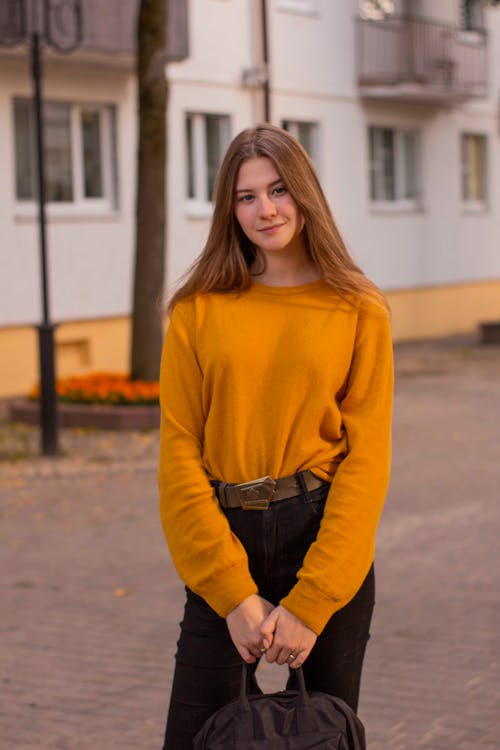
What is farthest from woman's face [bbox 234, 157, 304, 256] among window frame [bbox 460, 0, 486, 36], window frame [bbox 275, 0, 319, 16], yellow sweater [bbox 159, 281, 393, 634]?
window frame [bbox 460, 0, 486, 36]

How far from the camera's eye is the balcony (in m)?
25.2

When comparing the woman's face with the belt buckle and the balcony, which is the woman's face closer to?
the belt buckle

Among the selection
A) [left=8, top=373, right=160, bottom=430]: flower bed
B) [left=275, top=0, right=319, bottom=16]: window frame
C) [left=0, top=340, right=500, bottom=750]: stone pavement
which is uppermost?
[left=275, top=0, right=319, bottom=16]: window frame

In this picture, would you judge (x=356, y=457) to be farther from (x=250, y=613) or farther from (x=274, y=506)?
(x=250, y=613)

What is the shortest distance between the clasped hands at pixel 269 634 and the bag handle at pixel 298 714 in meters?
0.09

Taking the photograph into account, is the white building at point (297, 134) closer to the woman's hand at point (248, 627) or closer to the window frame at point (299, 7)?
the window frame at point (299, 7)

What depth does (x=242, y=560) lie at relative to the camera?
2979mm

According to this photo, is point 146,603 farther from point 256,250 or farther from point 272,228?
point 272,228

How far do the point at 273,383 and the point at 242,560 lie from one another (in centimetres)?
36

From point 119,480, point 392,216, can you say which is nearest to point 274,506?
point 119,480

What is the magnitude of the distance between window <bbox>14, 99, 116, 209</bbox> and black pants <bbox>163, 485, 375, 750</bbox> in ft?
52.0

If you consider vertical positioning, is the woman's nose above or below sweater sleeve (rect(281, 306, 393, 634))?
above

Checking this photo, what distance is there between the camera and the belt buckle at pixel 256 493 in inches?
118

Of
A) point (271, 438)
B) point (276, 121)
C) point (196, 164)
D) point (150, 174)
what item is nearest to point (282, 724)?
point (271, 438)
